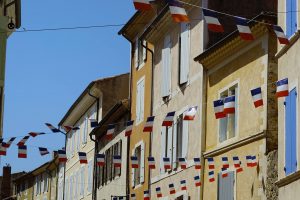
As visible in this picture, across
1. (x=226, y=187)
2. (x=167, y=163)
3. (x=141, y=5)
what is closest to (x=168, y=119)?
(x=226, y=187)

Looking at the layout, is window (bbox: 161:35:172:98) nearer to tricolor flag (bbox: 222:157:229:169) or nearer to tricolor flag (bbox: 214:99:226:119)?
tricolor flag (bbox: 222:157:229:169)

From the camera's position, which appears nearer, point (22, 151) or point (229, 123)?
point (229, 123)

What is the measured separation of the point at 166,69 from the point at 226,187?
8.13m

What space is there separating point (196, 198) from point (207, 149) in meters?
1.60

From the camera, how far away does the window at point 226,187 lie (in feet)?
73.6

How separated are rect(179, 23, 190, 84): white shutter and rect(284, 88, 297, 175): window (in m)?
9.29

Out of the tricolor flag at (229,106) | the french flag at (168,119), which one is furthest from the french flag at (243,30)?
the french flag at (168,119)

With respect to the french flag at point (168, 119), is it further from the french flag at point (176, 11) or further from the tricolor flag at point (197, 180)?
the french flag at point (176, 11)

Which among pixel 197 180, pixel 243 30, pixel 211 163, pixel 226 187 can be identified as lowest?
pixel 226 187

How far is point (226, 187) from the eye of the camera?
22.8m

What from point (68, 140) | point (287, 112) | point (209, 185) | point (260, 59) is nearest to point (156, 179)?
point (209, 185)

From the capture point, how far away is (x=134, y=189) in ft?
110

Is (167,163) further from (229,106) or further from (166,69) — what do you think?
(229,106)

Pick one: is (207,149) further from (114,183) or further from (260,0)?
(114,183)
